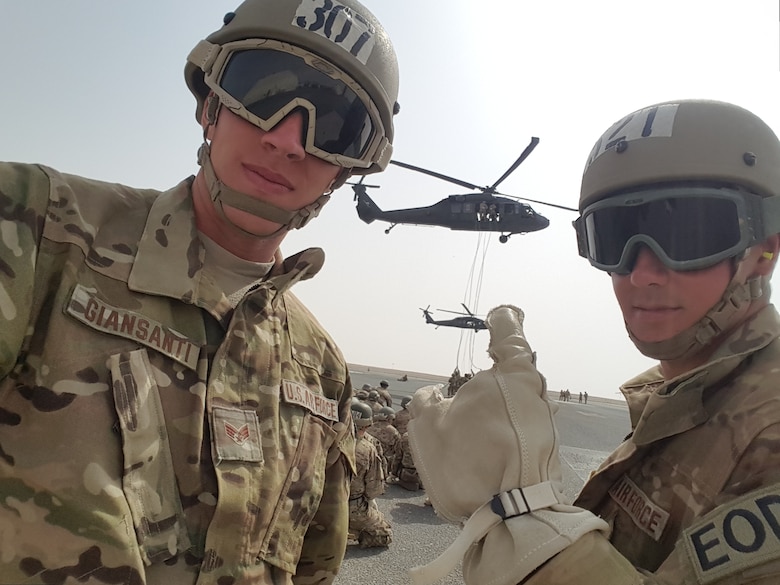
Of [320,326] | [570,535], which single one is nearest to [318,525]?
[320,326]

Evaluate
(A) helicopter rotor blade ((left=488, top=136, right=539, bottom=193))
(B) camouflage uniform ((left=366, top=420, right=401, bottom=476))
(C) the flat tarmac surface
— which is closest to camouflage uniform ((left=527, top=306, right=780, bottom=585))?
(C) the flat tarmac surface

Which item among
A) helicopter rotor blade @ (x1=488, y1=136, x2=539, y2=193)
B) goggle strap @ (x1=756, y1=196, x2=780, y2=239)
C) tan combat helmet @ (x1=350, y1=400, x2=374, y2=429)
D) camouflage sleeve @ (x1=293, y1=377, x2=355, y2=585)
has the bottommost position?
tan combat helmet @ (x1=350, y1=400, x2=374, y2=429)

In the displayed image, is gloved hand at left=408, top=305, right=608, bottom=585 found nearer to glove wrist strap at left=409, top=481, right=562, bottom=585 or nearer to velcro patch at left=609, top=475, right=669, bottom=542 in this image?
glove wrist strap at left=409, top=481, right=562, bottom=585

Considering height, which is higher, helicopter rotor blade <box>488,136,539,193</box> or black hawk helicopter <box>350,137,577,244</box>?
helicopter rotor blade <box>488,136,539,193</box>

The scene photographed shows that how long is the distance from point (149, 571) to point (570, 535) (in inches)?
41.5

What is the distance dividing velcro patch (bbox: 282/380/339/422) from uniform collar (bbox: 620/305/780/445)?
1033 mm

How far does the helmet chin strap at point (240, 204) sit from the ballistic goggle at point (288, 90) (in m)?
0.13

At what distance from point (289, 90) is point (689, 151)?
1.32 m

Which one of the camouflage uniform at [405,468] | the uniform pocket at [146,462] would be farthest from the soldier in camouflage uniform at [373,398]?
the uniform pocket at [146,462]

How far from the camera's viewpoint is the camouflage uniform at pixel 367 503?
6.74 meters

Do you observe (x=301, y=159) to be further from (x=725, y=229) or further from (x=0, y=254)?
(x=725, y=229)

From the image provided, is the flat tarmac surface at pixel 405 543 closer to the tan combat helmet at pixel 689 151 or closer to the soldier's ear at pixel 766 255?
the soldier's ear at pixel 766 255

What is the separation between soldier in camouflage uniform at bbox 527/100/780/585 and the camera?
4.67 ft

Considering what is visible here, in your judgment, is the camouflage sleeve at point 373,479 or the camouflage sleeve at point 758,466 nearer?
the camouflage sleeve at point 758,466
